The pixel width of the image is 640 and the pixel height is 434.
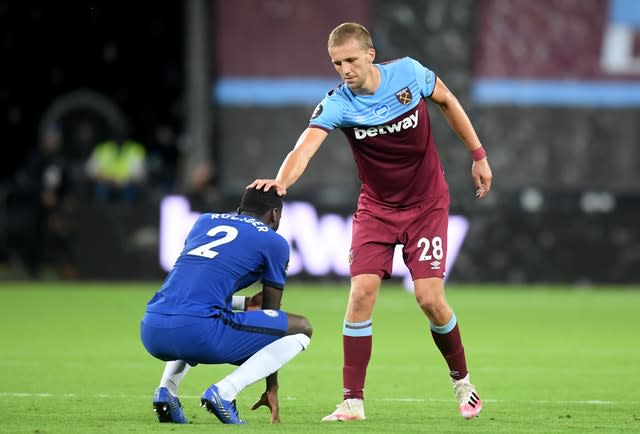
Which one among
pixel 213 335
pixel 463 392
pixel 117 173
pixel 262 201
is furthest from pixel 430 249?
pixel 117 173

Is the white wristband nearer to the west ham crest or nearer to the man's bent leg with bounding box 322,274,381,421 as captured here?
the man's bent leg with bounding box 322,274,381,421

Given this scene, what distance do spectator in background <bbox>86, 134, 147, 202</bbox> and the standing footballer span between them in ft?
38.4

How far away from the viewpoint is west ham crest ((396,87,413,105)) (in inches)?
308

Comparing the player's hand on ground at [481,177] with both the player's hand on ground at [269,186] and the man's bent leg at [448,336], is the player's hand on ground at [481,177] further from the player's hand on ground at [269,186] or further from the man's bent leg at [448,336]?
the player's hand on ground at [269,186]

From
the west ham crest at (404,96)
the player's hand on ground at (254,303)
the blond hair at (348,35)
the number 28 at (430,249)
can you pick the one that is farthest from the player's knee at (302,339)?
the blond hair at (348,35)

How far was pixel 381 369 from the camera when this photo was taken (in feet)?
34.1

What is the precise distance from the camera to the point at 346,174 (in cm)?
2159

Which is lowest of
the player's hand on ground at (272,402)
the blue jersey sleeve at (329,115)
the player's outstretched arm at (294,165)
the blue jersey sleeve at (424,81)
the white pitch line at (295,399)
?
the white pitch line at (295,399)

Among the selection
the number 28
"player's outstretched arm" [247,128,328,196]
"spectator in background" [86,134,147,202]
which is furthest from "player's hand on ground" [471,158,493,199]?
"spectator in background" [86,134,147,202]

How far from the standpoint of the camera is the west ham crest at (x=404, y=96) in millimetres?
7816

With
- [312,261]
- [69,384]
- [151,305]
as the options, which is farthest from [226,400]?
[312,261]

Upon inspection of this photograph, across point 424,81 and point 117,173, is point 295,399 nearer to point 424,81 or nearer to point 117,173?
point 424,81

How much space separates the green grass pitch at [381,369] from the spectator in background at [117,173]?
97.1 inches

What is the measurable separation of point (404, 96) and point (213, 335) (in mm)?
1724
